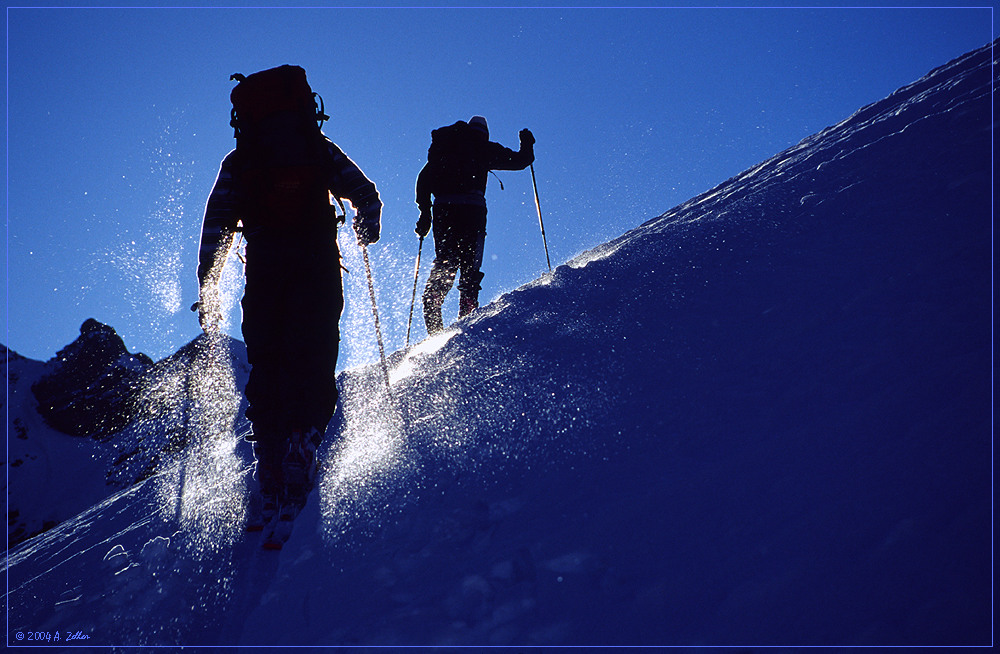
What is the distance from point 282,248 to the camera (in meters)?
3.24

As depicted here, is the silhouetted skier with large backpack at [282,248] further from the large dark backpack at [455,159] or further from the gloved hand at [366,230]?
the large dark backpack at [455,159]

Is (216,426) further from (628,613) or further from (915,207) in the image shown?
(915,207)

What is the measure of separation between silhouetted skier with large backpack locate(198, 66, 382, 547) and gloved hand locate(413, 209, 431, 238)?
3.80 metres

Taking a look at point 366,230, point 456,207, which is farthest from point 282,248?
point 456,207

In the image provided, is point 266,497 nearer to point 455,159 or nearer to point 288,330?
point 288,330

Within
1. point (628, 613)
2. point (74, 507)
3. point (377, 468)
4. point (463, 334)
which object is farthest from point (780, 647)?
point (74, 507)

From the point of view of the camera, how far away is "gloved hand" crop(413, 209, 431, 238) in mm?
7297

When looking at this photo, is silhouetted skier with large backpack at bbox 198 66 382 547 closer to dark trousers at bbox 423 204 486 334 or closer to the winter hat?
dark trousers at bbox 423 204 486 334

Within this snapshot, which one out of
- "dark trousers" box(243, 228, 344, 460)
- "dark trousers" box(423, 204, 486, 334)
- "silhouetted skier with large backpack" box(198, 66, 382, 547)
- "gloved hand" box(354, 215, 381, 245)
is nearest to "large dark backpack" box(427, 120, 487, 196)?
"dark trousers" box(423, 204, 486, 334)

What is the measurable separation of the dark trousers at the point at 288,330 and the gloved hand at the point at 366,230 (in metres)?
0.52

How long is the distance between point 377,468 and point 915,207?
363 centimetres

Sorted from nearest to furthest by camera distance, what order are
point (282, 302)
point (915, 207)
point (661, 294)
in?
1. point (282, 302)
2. point (915, 207)
3. point (661, 294)

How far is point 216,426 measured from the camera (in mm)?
5367

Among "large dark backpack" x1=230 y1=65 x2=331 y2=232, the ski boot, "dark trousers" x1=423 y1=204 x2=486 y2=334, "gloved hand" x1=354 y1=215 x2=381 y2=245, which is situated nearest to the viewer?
the ski boot
